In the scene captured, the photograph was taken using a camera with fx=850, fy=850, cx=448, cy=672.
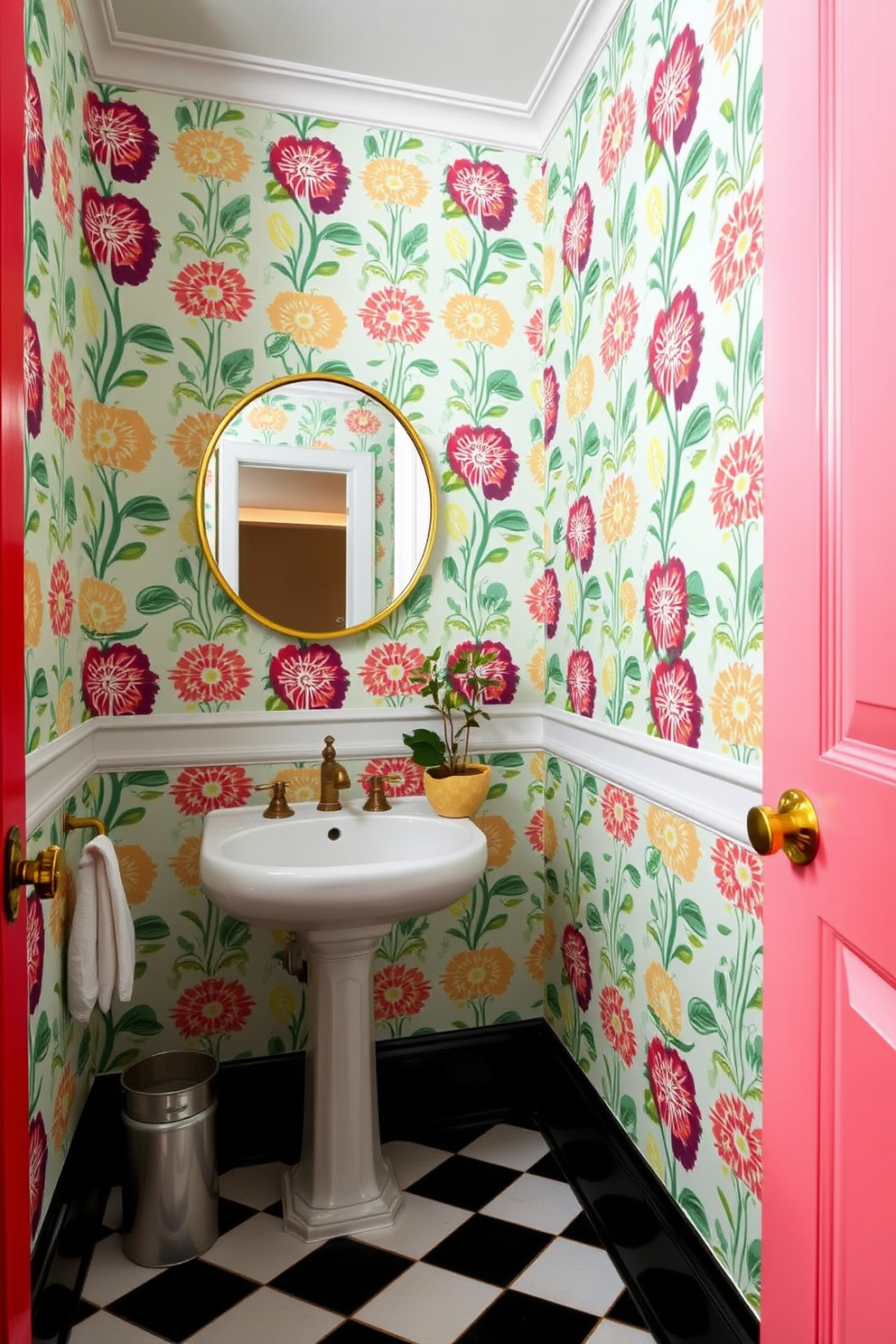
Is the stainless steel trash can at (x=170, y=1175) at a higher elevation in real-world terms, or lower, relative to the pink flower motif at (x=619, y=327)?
lower

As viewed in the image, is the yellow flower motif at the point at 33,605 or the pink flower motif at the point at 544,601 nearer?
the yellow flower motif at the point at 33,605

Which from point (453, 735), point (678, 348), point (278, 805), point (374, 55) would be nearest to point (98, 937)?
point (278, 805)

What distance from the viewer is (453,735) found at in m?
2.07

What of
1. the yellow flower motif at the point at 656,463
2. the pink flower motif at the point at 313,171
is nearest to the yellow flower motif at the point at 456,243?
the pink flower motif at the point at 313,171

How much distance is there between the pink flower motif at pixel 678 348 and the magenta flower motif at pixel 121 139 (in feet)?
4.00

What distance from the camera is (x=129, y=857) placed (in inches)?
75.4

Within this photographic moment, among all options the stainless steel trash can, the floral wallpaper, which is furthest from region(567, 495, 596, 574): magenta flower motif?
the stainless steel trash can

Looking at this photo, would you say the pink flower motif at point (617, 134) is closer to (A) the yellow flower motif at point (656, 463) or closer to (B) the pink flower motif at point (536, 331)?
(B) the pink flower motif at point (536, 331)

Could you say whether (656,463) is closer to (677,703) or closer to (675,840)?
(677,703)

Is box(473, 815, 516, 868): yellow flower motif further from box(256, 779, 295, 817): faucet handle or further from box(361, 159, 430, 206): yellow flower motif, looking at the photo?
box(361, 159, 430, 206): yellow flower motif

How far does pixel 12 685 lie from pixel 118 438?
1228mm

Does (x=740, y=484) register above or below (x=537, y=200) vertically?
below

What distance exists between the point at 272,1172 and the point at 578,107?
2.45 metres

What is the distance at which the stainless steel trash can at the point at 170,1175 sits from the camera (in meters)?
1.61
